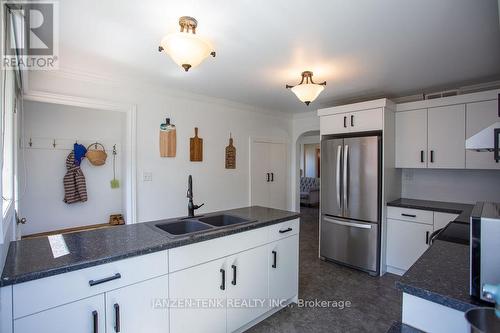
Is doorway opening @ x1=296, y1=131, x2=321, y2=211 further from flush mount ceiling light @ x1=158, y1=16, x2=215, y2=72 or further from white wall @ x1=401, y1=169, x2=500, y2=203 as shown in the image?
flush mount ceiling light @ x1=158, y1=16, x2=215, y2=72

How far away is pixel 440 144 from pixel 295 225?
220cm

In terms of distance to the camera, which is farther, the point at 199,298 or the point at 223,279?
the point at 223,279

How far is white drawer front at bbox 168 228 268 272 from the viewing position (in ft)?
5.29

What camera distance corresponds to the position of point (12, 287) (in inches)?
43.3

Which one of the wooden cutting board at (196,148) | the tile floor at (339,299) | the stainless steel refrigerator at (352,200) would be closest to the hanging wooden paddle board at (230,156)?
the wooden cutting board at (196,148)

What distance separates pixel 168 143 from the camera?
343 cm

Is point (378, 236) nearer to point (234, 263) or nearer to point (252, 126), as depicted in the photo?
point (234, 263)

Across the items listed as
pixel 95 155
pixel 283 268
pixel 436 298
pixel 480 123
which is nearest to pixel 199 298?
pixel 283 268

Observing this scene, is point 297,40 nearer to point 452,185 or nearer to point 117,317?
point 117,317

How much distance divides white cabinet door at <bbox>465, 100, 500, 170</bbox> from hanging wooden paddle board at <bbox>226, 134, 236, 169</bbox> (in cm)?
307

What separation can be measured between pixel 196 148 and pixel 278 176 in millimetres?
1973

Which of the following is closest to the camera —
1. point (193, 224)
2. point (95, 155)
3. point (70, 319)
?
point (70, 319)

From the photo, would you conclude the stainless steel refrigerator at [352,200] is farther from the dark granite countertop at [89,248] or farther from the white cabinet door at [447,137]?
the dark granite countertop at [89,248]

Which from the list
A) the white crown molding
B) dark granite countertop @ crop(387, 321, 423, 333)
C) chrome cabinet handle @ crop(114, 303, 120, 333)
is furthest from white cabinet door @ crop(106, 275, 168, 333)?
the white crown molding
